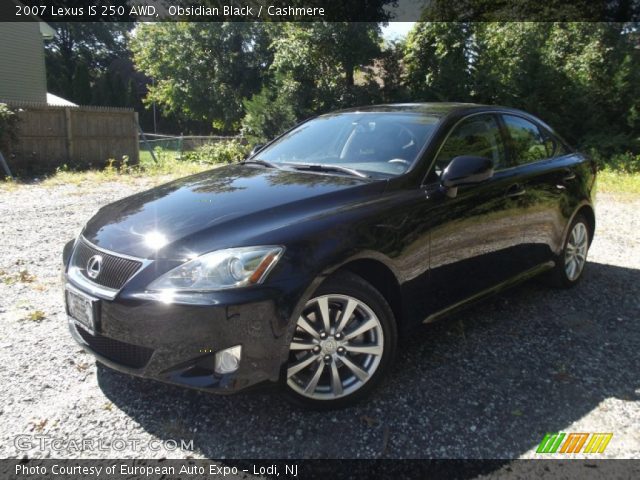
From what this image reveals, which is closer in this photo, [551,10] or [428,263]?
[428,263]

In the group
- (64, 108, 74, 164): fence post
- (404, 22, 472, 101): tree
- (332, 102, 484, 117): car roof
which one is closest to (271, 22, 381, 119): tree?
(404, 22, 472, 101): tree

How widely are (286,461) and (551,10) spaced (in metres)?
20.9

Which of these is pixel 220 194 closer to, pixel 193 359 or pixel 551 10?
pixel 193 359

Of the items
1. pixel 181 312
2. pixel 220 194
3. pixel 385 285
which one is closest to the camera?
pixel 181 312

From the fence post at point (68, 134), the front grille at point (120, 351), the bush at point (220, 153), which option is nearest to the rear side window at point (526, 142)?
the front grille at point (120, 351)

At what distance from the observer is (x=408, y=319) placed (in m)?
3.11

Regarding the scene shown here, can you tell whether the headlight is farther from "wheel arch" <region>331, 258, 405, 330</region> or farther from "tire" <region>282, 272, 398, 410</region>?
"wheel arch" <region>331, 258, 405, 330</region>

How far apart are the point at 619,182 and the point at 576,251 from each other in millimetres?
9651

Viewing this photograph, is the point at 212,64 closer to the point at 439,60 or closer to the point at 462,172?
the point at 439,60

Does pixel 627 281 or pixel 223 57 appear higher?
pixel 223 57

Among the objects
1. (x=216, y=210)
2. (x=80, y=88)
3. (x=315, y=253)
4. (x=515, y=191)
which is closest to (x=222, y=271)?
(x=315, y=253)

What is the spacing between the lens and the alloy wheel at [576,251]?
4695 millimetres

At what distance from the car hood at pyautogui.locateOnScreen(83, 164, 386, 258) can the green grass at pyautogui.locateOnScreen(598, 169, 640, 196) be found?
404 inches

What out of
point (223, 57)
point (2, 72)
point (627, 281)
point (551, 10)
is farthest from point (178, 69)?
point (627, 281)
